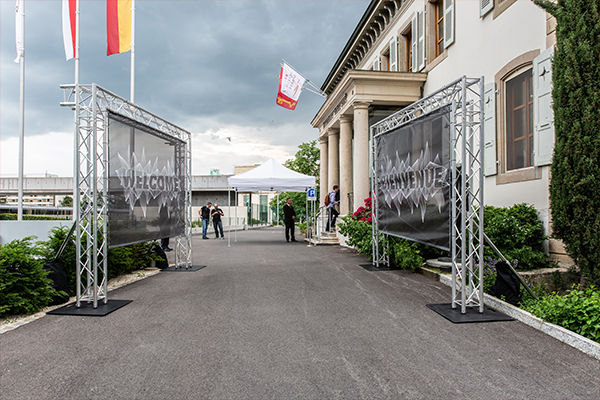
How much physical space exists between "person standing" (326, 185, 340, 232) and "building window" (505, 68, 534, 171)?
7.83 meters

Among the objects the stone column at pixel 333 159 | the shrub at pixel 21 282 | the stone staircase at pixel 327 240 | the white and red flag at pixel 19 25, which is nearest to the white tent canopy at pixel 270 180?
the stone column at pixel 333 159

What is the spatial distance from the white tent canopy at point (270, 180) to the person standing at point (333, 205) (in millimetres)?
1117

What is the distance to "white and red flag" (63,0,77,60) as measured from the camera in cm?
1430

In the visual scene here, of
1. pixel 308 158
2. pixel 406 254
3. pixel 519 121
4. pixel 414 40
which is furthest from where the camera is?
pixel 308 158

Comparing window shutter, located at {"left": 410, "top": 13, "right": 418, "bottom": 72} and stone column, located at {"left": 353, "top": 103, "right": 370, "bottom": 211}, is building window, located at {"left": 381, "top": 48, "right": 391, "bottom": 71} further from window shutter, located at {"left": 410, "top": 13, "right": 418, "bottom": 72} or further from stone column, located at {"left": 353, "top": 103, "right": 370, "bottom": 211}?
stone column, located at {"left": 353, "top": 103, "right": 370, "bottom": 211}

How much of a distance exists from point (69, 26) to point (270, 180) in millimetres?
9345

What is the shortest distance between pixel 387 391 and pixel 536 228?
21.1 ft

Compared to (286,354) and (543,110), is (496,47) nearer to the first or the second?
(543,110)

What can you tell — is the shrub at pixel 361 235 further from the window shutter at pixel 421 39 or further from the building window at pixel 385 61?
the building window at pixel 385 61

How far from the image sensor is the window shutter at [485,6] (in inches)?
409

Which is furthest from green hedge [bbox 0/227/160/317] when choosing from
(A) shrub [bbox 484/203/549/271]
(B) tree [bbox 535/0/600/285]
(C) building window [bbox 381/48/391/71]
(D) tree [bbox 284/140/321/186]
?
(D) tree [bbox 284/140/321/186]

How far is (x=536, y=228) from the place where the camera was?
26.5ft

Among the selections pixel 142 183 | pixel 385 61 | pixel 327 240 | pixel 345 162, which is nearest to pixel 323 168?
pixel 345 162

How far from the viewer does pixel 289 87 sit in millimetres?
20641
